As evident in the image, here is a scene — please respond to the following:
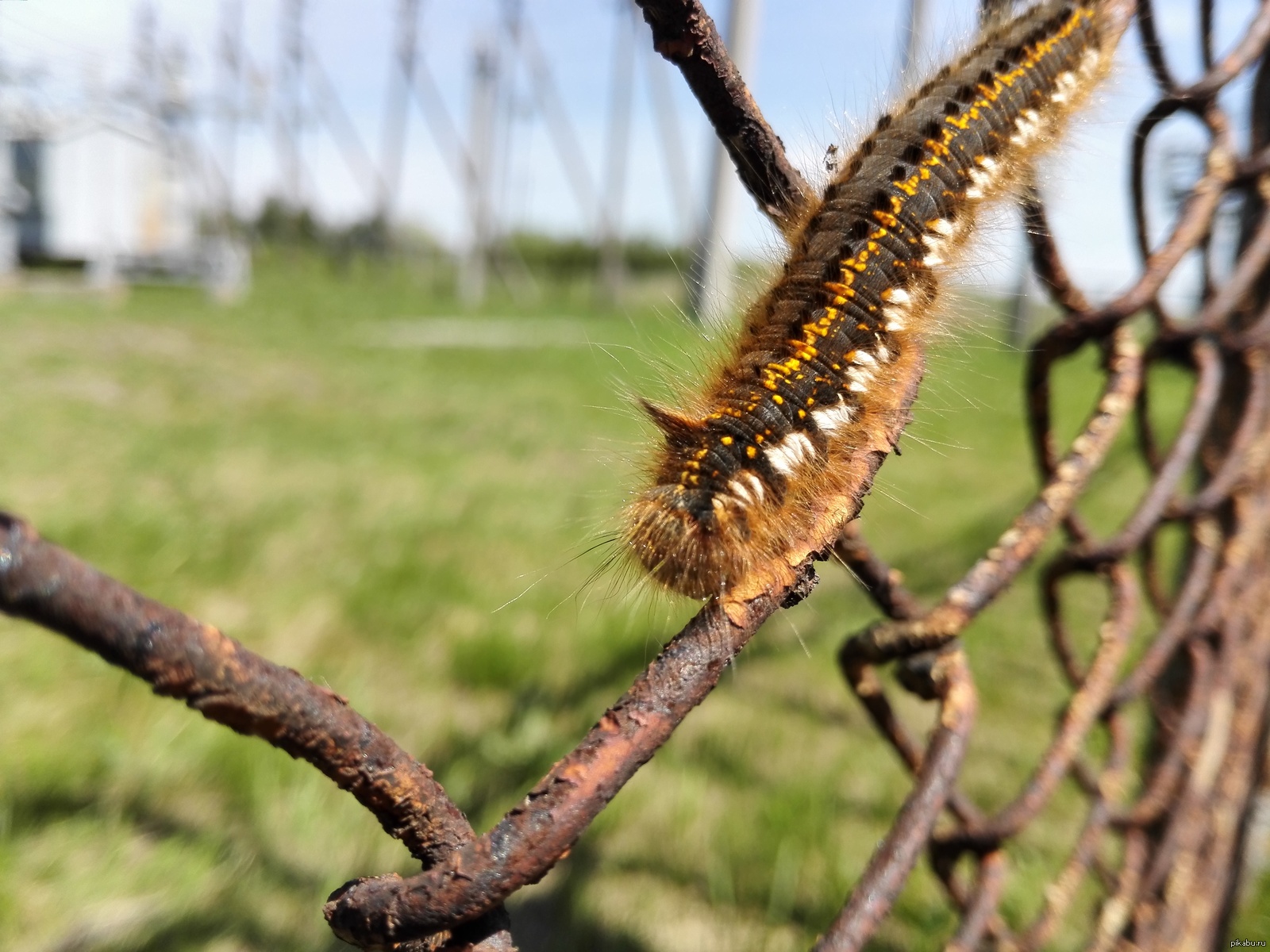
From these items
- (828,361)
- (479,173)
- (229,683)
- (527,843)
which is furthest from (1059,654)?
(479,173)

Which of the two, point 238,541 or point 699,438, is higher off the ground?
point 699,438

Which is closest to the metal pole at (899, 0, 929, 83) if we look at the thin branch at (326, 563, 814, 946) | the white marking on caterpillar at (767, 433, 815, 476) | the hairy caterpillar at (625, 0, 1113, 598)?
the hairy caterpillar at (625, 0, 1113, 598)

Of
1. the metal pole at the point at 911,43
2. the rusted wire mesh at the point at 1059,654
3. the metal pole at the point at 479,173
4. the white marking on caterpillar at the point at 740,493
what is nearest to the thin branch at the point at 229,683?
the rusted wire mesh at the point at 1059,654

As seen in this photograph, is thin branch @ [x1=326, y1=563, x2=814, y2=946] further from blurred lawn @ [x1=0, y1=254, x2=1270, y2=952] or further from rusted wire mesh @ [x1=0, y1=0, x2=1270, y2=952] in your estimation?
blurred lawn @ [x1=0, y1=254, x2=1270, y2=952]

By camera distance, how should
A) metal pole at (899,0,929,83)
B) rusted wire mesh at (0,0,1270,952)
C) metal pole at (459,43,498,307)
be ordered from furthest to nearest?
metal pole at (459,43,498,307), metal pole at (899,0,929,83), rusted wire mesh at (0,0,1270,952)

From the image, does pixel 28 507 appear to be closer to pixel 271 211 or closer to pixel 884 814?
pixel 884 814

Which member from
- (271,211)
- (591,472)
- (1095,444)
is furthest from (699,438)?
(271,211)
